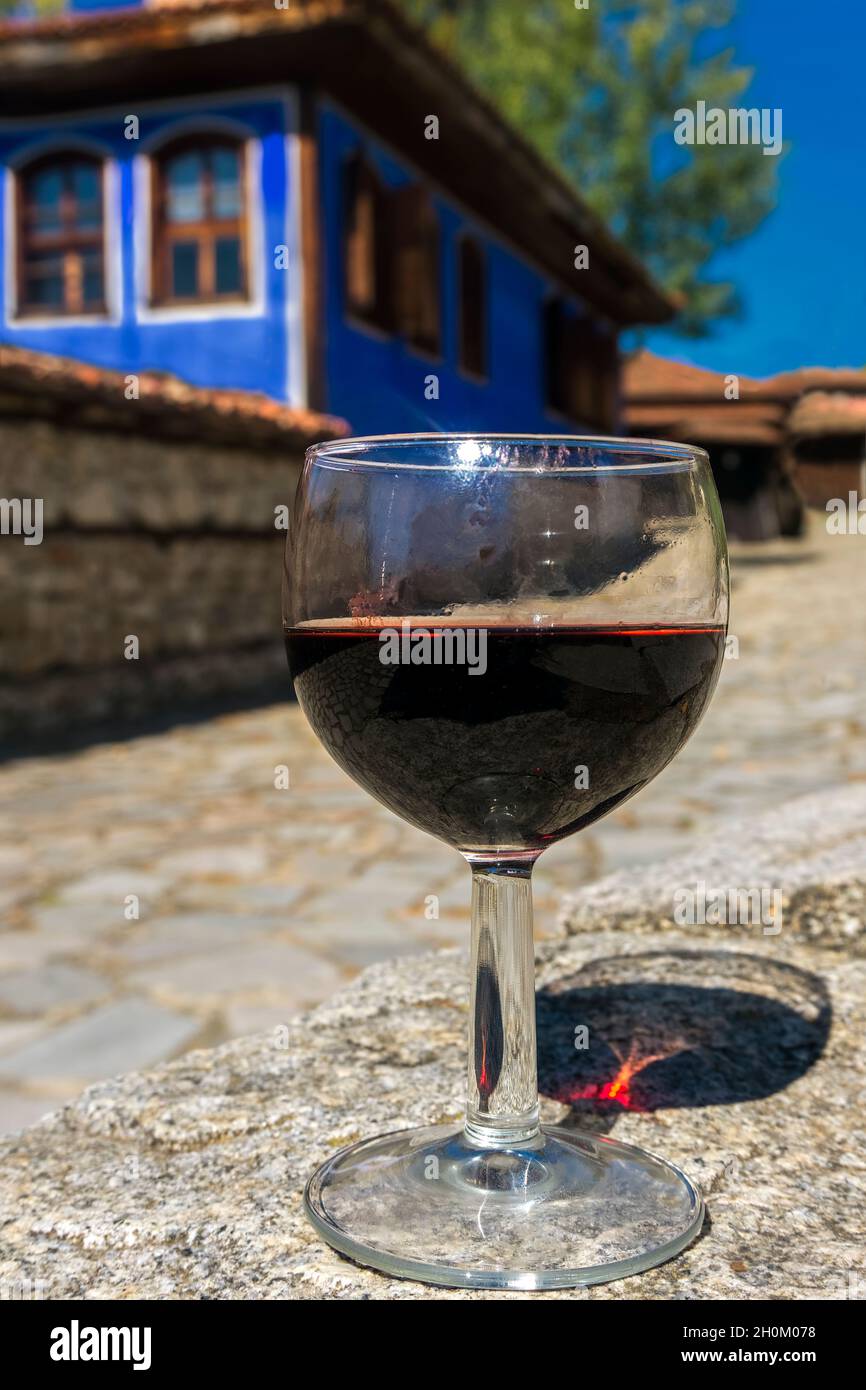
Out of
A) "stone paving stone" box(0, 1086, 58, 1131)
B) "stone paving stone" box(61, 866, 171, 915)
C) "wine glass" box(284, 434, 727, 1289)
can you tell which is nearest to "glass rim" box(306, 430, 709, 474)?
"wine glass" box(284, 434, 727, 1289)

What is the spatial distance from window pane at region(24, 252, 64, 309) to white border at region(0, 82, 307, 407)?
5.3 inches

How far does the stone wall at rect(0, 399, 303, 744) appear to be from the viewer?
7.21 m

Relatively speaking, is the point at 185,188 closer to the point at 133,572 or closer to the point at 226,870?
the point at 133,572

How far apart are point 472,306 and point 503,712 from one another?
12956mm

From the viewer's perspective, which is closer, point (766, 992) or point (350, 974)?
point (766, 992)

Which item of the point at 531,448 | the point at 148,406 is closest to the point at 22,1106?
the point at 531,448

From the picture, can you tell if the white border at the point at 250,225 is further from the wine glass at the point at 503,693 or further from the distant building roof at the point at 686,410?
the wine glass at the point at 503,693

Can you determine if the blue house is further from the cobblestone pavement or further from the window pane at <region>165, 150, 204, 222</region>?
the cobblestone pavement

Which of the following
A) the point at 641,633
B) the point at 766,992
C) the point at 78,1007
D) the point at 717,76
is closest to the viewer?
the point at 641,633
